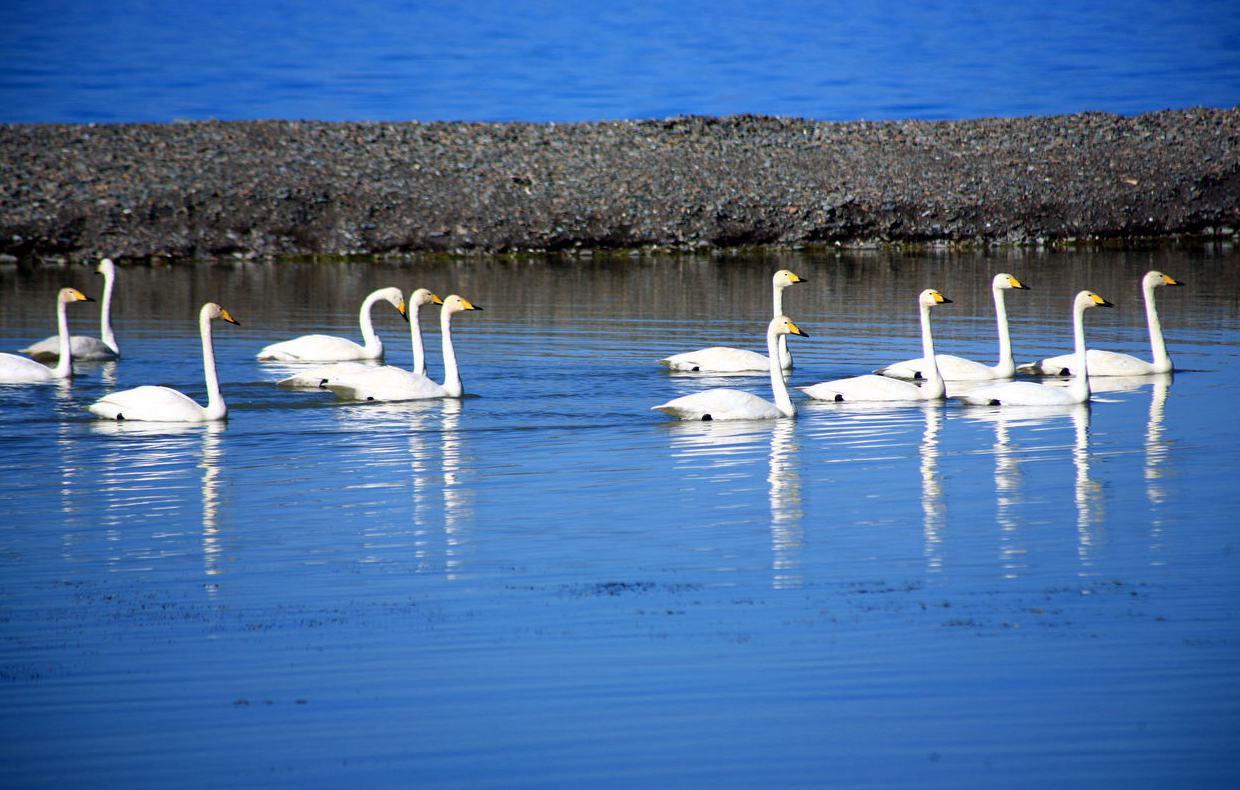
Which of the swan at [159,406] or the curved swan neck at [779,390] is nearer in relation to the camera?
the swan at [159,406]

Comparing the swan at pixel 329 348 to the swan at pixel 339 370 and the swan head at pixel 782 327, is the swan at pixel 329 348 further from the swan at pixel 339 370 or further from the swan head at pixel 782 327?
the swan head at pixel 782 327

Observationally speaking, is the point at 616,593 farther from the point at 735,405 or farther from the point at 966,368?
the point at 966,368

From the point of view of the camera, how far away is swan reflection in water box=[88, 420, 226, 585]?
10.8m

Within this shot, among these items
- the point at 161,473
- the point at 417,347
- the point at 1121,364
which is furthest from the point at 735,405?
the point at 1121,364

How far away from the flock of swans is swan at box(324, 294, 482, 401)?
11 millimetres

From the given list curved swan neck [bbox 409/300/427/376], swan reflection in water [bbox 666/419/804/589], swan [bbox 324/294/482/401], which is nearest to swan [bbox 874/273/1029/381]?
swan reflection in water [bbox 666/419/804/589]

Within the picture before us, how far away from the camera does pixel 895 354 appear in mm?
22234

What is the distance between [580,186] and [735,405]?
135ft

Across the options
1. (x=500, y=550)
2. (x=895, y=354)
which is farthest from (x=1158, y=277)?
(x=500, y=550)

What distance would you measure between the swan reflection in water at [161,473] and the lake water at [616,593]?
6 cm

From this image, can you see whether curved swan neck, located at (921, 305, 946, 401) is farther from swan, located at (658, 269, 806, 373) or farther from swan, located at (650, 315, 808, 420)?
swan, located at (658, 269, 806, 373)

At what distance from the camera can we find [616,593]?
9.26 meters

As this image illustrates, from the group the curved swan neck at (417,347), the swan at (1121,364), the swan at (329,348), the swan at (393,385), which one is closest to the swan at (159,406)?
the swan at (393,385)

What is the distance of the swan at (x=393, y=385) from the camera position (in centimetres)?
1784
